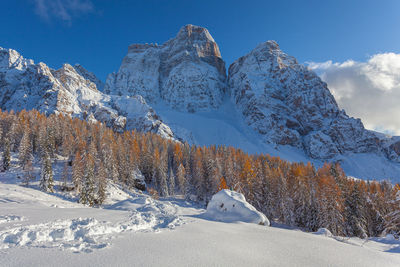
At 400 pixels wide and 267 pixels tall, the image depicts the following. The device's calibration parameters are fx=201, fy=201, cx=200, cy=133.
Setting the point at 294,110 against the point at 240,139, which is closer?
the point at 240,139

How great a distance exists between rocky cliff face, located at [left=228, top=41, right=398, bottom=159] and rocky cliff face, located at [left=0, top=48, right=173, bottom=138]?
8153cm

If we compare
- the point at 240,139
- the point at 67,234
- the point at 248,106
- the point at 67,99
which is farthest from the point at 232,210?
the point at 248,106

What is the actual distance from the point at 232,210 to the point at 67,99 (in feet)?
478

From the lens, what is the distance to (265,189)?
40594mm

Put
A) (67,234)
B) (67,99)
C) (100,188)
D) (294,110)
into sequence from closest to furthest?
(67,234), (100,188), (67,99), (294,110)

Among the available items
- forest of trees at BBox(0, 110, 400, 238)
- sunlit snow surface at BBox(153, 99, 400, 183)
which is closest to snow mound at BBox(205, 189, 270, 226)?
forest of trees at BBox(0, 110, 400, 238)

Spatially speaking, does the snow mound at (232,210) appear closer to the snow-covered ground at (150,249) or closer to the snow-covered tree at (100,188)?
the snow-covered ground at (150,249)

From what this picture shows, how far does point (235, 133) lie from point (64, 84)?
438 ft

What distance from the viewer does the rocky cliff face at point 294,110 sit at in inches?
5763

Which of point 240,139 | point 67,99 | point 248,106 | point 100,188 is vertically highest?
point 248,106

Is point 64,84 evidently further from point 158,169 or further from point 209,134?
point 158,169

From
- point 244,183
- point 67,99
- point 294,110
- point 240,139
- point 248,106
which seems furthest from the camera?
point 248,106

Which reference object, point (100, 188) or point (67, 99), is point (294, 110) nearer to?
point (100, 188)

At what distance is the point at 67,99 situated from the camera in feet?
423
